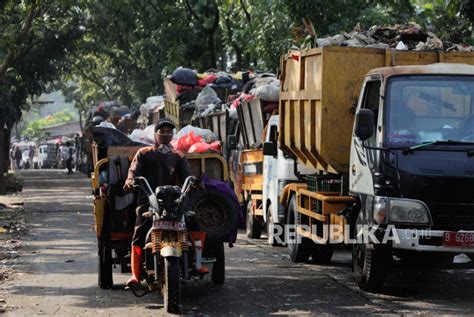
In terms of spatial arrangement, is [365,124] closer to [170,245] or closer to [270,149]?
[170,245]

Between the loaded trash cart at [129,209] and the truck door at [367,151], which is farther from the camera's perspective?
the loaded trash cart at [129,209]

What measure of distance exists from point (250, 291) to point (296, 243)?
280 centimetres

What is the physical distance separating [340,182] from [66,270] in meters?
3.49

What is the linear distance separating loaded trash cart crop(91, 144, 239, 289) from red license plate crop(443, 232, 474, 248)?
6.81 feet

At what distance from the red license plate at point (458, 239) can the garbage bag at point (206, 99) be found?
15.9 m

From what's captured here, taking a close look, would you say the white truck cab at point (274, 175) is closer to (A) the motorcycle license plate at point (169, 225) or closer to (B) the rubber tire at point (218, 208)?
(B) the rubber tire at point (218, 208)

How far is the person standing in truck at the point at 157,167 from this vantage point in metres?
10.1

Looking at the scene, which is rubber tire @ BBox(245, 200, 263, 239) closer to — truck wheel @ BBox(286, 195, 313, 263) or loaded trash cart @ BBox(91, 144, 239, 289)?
truck wheel @ BBox(286, 195, 313, 263)

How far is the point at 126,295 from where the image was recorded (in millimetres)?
10695

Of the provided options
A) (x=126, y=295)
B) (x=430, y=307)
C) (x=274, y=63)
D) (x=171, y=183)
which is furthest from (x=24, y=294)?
(x=274, y=63)

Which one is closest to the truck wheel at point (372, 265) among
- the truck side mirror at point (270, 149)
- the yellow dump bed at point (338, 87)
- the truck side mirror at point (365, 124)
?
the truck side mirror at point (365, 124)

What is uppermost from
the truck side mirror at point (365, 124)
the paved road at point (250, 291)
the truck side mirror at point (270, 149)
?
the truck side mirror at point (365, 124)

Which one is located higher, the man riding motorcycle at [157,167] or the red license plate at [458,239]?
the man riding motorcycle at [157,167]

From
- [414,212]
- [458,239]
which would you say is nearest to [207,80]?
[414,212]
